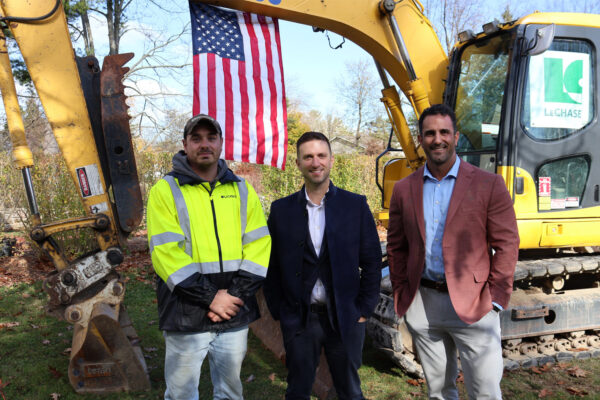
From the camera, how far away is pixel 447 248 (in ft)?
8.57

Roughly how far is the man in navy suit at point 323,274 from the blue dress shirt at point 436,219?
308mm

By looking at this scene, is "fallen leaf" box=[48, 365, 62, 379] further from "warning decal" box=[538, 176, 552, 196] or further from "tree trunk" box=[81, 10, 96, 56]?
"tree trunk" box=[81, 10, 96, 56]

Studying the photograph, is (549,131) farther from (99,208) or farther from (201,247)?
(99,208)

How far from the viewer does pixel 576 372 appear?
4.29 meters

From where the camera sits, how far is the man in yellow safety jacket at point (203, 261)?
8.32 feet

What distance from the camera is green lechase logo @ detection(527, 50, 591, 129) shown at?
163 inches

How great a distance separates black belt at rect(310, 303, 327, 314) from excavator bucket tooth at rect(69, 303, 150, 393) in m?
1.84

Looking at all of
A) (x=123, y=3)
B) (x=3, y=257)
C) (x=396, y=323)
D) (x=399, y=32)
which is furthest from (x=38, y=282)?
(x=123, y=3)

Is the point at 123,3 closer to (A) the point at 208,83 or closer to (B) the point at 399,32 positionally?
(A) the point at 208,83

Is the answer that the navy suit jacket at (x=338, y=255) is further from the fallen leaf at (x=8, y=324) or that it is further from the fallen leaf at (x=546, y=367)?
the fallen leaf at (x=8, y=324)

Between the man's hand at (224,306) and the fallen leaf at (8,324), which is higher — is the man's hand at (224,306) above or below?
above

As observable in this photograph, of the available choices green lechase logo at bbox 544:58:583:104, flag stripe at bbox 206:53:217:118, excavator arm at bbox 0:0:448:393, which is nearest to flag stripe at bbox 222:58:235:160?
Result: flag stripe at bbox 206:53:217:118

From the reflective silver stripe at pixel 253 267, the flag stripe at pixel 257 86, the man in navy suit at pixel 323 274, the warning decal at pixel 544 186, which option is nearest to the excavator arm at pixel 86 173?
the reflective silver stripe at pixel 253 267

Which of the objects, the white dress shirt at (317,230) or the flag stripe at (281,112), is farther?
the flag stripe at (281,112)
